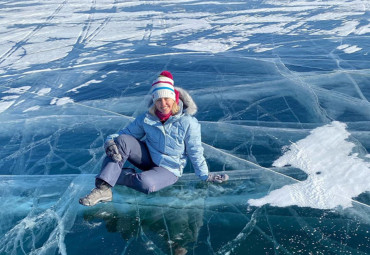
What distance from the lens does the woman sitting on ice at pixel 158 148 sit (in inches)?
122

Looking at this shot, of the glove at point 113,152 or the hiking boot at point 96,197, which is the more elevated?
the glove at point 113,152

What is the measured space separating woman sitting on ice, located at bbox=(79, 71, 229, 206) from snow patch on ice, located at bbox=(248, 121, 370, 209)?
67 cm

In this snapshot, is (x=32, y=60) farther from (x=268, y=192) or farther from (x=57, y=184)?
(x=268, y=192)

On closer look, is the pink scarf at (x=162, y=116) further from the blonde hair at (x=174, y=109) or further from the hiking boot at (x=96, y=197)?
the hiking boot at (x=96, y=197)

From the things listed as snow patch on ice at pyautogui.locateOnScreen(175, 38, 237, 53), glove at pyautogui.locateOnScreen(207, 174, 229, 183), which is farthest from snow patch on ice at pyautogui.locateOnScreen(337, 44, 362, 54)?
glove at pyautogui.locateOnScreen(207, 174, 229, 183)

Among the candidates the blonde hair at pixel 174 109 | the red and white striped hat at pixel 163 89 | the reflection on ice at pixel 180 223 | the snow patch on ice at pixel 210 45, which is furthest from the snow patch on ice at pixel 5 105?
the snow patch on ice at pixel 210 45

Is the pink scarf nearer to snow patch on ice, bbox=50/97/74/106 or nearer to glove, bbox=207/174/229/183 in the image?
glove, bbox=207/174/229/183

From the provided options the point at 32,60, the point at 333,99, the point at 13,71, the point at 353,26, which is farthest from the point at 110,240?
the point at 353,26

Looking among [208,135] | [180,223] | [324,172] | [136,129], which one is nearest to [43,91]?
[208,135]

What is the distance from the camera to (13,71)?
7.09m

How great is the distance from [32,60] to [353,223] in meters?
6.62

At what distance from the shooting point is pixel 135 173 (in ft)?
10.5

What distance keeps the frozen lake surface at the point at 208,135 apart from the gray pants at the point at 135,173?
0.49ft

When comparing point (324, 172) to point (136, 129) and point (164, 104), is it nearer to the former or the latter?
point (164, 104)
